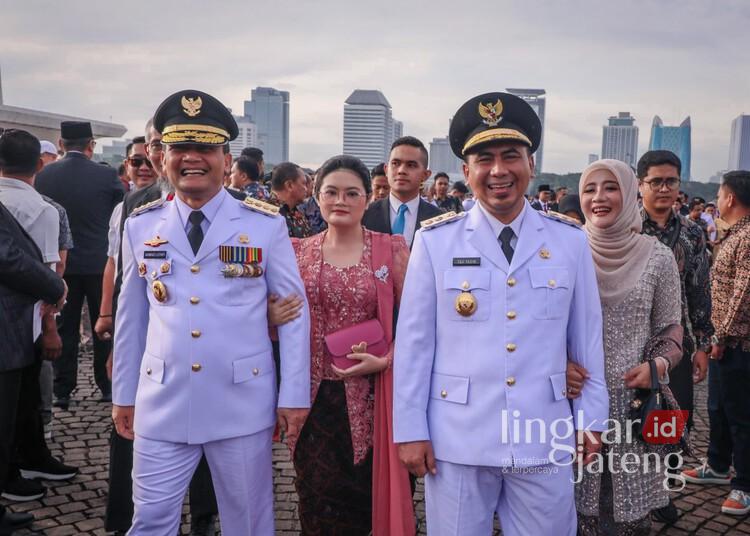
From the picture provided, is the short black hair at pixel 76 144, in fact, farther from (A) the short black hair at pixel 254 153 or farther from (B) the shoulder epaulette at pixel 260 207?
(B) the shoulder epaulette at pixel 260 207

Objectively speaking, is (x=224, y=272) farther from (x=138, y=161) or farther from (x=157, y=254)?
(x=138, y=161)

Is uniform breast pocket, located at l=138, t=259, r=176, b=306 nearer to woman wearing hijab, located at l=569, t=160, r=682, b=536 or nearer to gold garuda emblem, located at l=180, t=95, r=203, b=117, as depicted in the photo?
gold garuda emblem, located at l=180, t=95, r=203, b=117

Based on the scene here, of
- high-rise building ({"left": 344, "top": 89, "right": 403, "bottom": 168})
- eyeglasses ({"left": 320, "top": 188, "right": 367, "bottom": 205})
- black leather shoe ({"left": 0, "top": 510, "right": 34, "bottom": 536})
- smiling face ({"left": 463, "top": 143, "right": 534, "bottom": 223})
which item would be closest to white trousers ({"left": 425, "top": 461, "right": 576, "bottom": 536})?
smiling face ({"left": 463, "top": 143, "right": 534, "bottom": 223})

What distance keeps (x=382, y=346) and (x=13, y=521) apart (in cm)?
266

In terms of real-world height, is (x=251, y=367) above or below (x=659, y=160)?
below

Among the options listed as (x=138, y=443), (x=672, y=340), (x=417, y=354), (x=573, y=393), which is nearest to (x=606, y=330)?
(x=672, y=340)

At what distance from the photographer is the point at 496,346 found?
2285mm

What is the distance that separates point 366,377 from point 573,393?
116 centimetres

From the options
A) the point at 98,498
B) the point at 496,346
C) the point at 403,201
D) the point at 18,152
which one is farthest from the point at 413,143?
the point at 98,498

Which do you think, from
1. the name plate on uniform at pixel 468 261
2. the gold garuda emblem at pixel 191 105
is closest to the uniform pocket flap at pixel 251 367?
the name plate on uniform at pixel 468 261

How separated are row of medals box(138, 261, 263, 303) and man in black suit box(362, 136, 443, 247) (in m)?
2.67

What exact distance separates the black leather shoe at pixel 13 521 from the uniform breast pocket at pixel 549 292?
11.3 feet

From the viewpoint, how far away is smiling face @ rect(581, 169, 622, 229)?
305 centimetres

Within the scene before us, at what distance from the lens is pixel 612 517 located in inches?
117
